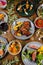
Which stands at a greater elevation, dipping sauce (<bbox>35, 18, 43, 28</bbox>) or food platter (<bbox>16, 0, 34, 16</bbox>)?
food platter (<bbox>16, 0, 34, 16</bbox>)

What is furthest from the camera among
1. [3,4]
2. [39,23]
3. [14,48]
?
[3,4]

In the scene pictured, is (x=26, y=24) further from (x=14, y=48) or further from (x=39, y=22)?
(x=14, y=48)

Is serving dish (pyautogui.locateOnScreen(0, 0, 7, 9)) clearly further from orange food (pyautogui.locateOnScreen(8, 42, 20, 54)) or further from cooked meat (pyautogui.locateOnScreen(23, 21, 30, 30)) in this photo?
orange food (pyautogui.locateOnScreen(8, 42, 20, 54))

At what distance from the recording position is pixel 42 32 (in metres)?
2.02

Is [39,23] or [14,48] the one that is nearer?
[14,48]

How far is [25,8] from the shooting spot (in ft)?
6.99

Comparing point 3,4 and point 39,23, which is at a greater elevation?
point 3,4

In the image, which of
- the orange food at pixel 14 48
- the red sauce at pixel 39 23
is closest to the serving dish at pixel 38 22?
the red sauce at pixel 39 23

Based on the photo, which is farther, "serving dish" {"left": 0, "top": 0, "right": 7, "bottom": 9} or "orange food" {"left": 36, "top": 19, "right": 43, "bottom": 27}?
"serving dish" {"left": 0, "top": 0, "right": 7, "bottom": 9}

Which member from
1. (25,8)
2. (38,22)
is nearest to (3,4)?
(25,8)

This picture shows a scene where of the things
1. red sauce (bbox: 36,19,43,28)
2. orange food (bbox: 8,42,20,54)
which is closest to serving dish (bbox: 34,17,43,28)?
red sauce (bbox: 36,19,43,28)

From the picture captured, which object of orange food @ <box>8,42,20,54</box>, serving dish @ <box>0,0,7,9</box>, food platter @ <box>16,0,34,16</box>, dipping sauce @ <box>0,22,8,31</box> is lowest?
orange food @ <box>8,42,20,54</box>

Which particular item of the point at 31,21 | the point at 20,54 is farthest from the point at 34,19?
the point at 20,54

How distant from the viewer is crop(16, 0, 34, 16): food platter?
6.91 ft
